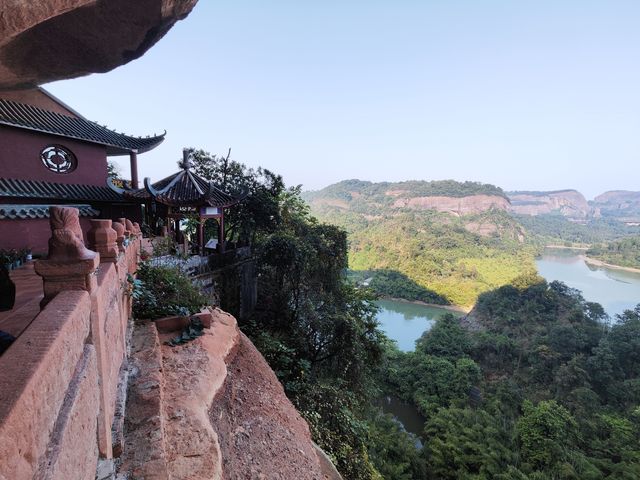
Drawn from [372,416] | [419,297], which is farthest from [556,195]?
[372,416]

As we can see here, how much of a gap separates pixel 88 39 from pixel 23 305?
16.1ft

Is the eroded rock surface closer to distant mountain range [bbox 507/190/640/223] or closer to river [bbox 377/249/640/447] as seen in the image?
river [bbox 377/249/640/447]

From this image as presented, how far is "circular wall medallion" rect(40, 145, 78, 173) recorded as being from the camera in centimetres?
748

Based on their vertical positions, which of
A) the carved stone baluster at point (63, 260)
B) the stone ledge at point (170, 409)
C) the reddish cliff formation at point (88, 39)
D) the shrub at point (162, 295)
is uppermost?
the reddish cliff formation at point (88, 39)

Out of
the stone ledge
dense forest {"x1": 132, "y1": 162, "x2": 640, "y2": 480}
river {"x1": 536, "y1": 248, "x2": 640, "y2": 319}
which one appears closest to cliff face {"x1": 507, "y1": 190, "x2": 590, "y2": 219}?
river {"x1": 536, "y1": 248, "x2": 640, "y2": 319}

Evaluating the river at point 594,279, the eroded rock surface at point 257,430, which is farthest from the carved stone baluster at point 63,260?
the river at point 594,279

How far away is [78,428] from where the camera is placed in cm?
128

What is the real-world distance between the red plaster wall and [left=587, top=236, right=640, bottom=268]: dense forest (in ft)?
293

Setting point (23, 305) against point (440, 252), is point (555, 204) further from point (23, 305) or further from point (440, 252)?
point (23, 305)

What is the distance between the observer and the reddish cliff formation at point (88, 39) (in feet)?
14.8

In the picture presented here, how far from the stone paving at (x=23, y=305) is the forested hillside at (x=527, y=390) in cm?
1224

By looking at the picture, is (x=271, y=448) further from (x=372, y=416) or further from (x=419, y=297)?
(x=419, y=297)

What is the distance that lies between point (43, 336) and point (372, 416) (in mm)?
15075

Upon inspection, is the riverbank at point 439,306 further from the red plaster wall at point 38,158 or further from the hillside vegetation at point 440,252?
the red plaster wall at point 38,158
